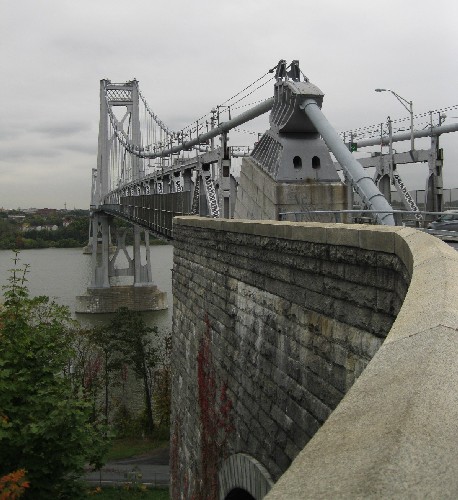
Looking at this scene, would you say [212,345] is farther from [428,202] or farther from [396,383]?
[428,202]

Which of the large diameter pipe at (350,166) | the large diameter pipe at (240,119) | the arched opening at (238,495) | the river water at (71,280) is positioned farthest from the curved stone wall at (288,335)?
the river water at (71,280)

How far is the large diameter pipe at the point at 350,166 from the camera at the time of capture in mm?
10508

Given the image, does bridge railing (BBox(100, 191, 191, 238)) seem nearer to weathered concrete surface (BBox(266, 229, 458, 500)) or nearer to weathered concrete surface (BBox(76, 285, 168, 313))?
weathered concrete surface (BBox(76, 285, 168, 313))

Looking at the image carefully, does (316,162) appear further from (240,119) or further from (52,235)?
(52,235)

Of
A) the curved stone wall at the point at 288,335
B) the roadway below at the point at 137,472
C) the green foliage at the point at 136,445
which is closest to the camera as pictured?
the curved stone wall at the point at 288,335

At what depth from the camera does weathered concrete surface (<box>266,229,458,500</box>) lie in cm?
137

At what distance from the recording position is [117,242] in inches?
2222

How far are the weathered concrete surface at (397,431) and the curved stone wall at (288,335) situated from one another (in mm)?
11

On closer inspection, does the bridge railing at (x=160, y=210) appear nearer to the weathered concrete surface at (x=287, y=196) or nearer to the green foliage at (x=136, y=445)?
the weathered concrete surface at (x=287, y=196)

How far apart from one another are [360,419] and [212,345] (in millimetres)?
7931

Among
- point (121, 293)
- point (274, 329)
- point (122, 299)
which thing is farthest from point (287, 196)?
point (121, 293)

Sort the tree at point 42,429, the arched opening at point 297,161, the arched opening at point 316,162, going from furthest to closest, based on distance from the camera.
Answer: the arched opening at point 316,162 < the arched opening at point 297,161 < the tree at point 42,429

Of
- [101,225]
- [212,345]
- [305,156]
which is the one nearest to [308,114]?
[305,156]

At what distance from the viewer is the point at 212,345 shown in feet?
31.4
